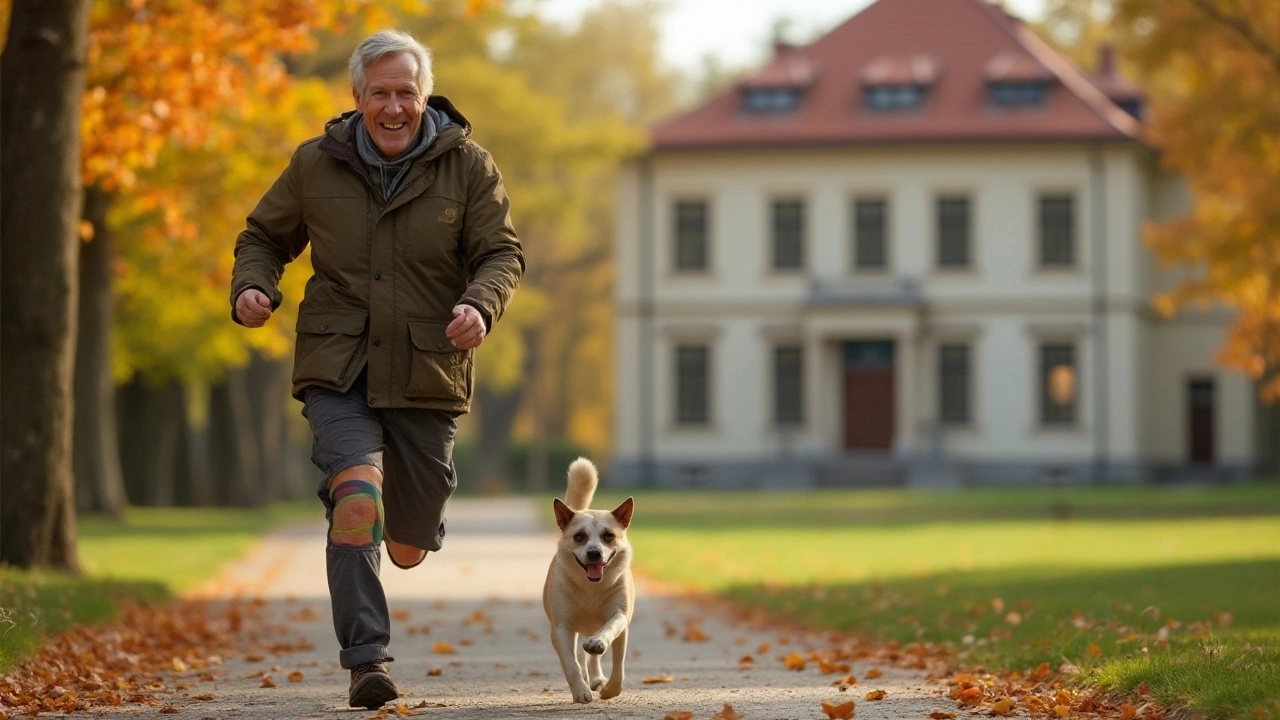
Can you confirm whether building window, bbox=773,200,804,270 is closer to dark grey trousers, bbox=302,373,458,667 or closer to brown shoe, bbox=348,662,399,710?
dark grey trousers, bbox=302,373,458,667

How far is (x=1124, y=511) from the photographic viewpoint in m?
32.4

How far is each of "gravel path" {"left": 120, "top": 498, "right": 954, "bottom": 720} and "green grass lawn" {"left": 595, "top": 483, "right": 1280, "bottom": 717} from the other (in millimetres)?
791

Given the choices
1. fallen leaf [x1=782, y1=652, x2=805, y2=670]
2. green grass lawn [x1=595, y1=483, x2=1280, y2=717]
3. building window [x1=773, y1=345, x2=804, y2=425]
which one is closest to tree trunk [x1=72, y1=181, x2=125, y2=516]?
green grass lawn [x1=595, y1=483, x2=1280, y2=717]

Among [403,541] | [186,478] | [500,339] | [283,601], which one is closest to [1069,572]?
[283,601]

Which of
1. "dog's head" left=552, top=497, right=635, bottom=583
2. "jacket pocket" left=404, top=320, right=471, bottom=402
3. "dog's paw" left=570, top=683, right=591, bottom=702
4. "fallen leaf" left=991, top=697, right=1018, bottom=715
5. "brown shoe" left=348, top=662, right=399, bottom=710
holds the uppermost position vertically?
"jacket pocket" left=404, top=320, right=471, bottom=402

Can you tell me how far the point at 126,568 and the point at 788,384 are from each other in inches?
1208

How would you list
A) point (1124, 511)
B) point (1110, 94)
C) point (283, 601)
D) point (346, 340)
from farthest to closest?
point (1110, 94), point (1124, 511), point (283, 601), point (346, 340)

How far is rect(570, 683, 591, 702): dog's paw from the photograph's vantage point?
727cm

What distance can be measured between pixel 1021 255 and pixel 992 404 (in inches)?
141

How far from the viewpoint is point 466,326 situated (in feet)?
22.2

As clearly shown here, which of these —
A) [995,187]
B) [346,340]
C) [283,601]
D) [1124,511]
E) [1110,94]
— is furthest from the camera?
[1110,94]

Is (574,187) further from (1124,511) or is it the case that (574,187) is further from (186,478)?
(1124,511)

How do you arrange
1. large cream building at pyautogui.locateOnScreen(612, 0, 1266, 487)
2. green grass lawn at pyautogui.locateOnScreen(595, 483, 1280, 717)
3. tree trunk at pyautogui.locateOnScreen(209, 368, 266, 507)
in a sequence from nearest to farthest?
green grass lawn at pyautogui.locateOnScreen(595, 483, 1280, 717) → tree trunk at pyautogui.locateOnScreen(209, 368, 266, 507) → large cream building at pyautogui.locateOnScreen(612, 0, 1266, 487)

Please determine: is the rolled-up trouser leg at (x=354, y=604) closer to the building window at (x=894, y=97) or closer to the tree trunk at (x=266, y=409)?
the tree trunk at (x=266, y=409)
